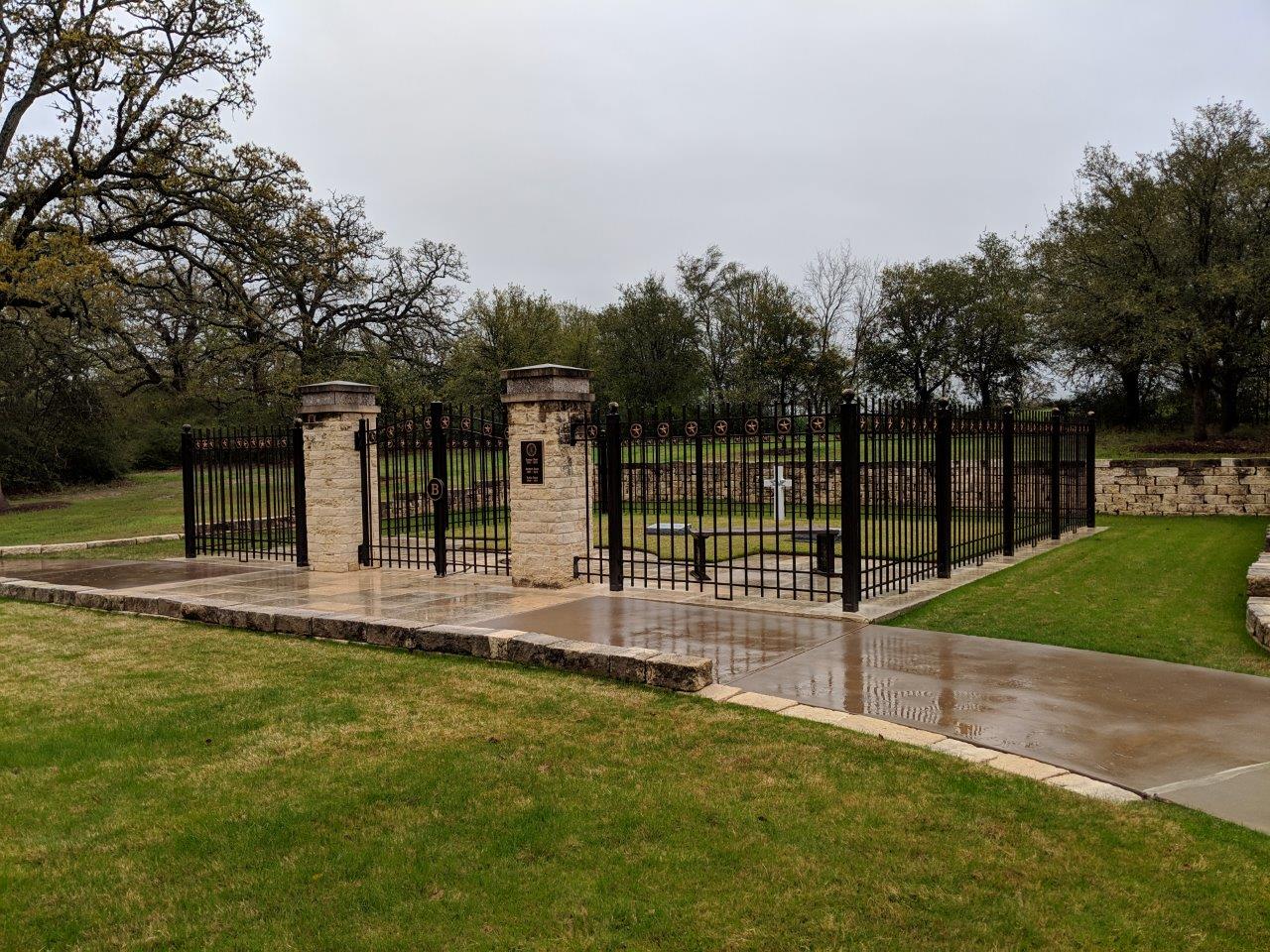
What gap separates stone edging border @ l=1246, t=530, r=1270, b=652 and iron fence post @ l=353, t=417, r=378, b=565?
1004cm

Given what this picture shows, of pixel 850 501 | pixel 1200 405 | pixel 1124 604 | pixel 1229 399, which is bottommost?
pixel 1124 604

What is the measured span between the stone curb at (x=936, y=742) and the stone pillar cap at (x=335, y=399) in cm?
795

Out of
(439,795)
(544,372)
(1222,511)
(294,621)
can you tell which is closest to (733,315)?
(1222,511)

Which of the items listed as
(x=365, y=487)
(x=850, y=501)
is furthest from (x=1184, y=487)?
(x=365, y=487)

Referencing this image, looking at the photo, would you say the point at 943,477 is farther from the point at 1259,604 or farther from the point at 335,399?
the point at 335,399

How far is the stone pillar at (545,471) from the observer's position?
9.86 metres

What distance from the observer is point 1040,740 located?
4.70m

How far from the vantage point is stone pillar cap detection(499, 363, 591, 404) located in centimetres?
988

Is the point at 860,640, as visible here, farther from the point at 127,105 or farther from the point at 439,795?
the point at 127,105

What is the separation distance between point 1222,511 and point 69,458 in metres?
32.3

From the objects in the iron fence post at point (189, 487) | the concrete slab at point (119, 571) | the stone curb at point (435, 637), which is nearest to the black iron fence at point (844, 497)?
the stone curb at point (435, 637)

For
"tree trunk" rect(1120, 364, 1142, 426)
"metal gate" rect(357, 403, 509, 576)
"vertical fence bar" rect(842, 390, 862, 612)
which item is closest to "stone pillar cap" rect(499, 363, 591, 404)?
"metal gate" rect(357, 403, 509, 576)

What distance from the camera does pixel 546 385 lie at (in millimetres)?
9891

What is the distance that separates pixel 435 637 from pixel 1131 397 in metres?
30.2
